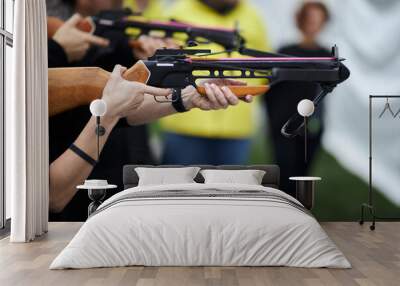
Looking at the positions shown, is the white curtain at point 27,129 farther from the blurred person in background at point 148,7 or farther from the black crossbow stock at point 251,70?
the black crossbow stock at point 251,70

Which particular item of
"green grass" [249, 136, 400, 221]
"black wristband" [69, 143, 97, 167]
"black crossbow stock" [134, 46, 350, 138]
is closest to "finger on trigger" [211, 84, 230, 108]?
"black crossbow stock" [134, 46, 350, 138]

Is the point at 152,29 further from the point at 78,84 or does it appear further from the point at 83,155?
the point at 83,155

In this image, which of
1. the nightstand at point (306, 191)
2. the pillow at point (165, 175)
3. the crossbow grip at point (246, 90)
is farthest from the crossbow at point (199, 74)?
the pillow at point (165, 175)

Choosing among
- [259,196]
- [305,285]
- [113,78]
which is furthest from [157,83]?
[305,285]

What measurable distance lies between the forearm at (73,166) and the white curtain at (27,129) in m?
0.78

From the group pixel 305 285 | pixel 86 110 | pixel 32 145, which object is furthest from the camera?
pixel 86 110

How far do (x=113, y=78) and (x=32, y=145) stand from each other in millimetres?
1623

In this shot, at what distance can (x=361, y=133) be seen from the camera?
7.78 m

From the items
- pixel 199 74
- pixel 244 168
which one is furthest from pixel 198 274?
pixel 199 74

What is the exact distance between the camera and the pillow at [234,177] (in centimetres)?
707

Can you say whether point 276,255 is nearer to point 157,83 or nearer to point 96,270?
point 96,270

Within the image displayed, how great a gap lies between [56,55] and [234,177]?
9.05 ft

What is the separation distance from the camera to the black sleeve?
7.72 meters

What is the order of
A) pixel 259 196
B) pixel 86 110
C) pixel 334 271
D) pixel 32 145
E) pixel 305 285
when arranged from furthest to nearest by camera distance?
pixel 86 110
pixel 32 145
pixel 259 196
pixel 334 271
pixel 305 285
